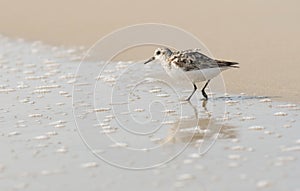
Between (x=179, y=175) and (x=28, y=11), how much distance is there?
25.1 ft

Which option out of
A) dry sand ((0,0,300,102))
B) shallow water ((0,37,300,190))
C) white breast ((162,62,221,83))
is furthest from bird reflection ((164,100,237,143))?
dry sand ((0,0,300,102))

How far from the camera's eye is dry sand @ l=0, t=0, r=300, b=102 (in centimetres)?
755

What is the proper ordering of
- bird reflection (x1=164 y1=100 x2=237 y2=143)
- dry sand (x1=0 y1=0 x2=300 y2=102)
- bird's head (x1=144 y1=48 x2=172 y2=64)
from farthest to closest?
1. dry sand (x1=0 y1=0 x2=300 y2=102)
2. bird's head (x1=144 y1=48 x2=172 y2=64)
3. bird reflection (x1=164 y1=100 x2=237 y2=143)

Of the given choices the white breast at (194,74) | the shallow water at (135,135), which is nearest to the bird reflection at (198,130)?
the shallow water at (135,135)

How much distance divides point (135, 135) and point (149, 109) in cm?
85

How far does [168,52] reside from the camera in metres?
7.14

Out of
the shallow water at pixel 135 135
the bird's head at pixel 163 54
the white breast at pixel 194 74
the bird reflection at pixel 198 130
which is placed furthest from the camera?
the bird's head at pixel 163 54

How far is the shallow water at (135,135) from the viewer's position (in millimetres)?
4660

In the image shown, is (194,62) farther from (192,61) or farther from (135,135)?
(135,135)

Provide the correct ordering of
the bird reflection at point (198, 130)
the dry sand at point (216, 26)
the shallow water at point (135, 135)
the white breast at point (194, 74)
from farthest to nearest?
the dry sand at point (216, 26), the white breast at point (194, 74), the bird reflection at point (198, 130), the shallow water at point (135, 135)

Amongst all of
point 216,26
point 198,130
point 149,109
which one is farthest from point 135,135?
point 216,26

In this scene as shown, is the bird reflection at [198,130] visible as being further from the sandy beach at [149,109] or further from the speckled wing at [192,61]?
the speckled wing at [192,61]

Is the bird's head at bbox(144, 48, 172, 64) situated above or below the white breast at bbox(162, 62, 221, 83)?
above

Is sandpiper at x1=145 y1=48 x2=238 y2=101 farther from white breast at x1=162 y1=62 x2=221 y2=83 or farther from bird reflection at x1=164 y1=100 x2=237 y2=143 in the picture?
bird reflection at x1=164 y1=100 x2=237 y2=143
